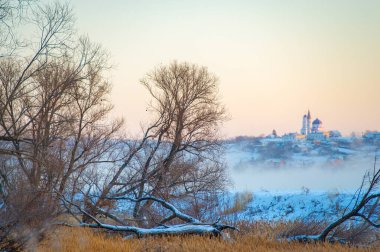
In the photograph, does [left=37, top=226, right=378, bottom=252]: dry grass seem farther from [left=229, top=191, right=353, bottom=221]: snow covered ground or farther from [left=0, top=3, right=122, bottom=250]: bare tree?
[left=229, top=191, right=353, bottom=221]: snow covered ground

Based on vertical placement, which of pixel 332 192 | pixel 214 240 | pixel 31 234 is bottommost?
pixel 332 192

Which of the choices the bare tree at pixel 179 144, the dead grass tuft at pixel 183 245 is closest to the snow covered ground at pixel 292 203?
the bare tree at pixel 179 144

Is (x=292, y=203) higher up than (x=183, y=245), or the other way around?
(x=183, y=245)

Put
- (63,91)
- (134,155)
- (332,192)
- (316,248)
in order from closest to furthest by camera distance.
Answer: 1. (316,248)
2. (63,91)
3. (134,155)
4. (332,192)

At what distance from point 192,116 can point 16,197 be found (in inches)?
548

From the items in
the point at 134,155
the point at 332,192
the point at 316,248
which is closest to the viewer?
the point at 316,248

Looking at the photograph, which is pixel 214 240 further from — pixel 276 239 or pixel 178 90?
pixel 178 90

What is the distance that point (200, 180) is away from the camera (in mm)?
18781

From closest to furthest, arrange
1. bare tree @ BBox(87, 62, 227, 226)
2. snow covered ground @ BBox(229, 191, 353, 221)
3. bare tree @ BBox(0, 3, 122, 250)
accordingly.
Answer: bare tree @ BBox(0, 3, 122, 250), bare tree @ BBox(87, 62, 227, 226), snow covered ground @ BBox(229, 191, 353, 221)

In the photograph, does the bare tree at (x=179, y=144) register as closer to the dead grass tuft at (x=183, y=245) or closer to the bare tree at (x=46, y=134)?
the bare tree at (x=46, y=134)

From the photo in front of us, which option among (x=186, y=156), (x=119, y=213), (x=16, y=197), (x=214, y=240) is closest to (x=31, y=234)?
(x=16, y=197)

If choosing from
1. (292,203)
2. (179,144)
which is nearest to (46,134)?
(179,144)

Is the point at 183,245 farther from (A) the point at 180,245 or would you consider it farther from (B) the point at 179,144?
(B) the point at 179,144

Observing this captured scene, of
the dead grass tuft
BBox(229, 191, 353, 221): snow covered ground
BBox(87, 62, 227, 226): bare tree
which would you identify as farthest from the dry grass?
BBox(229, 191, 353, 221): snow covered ground
